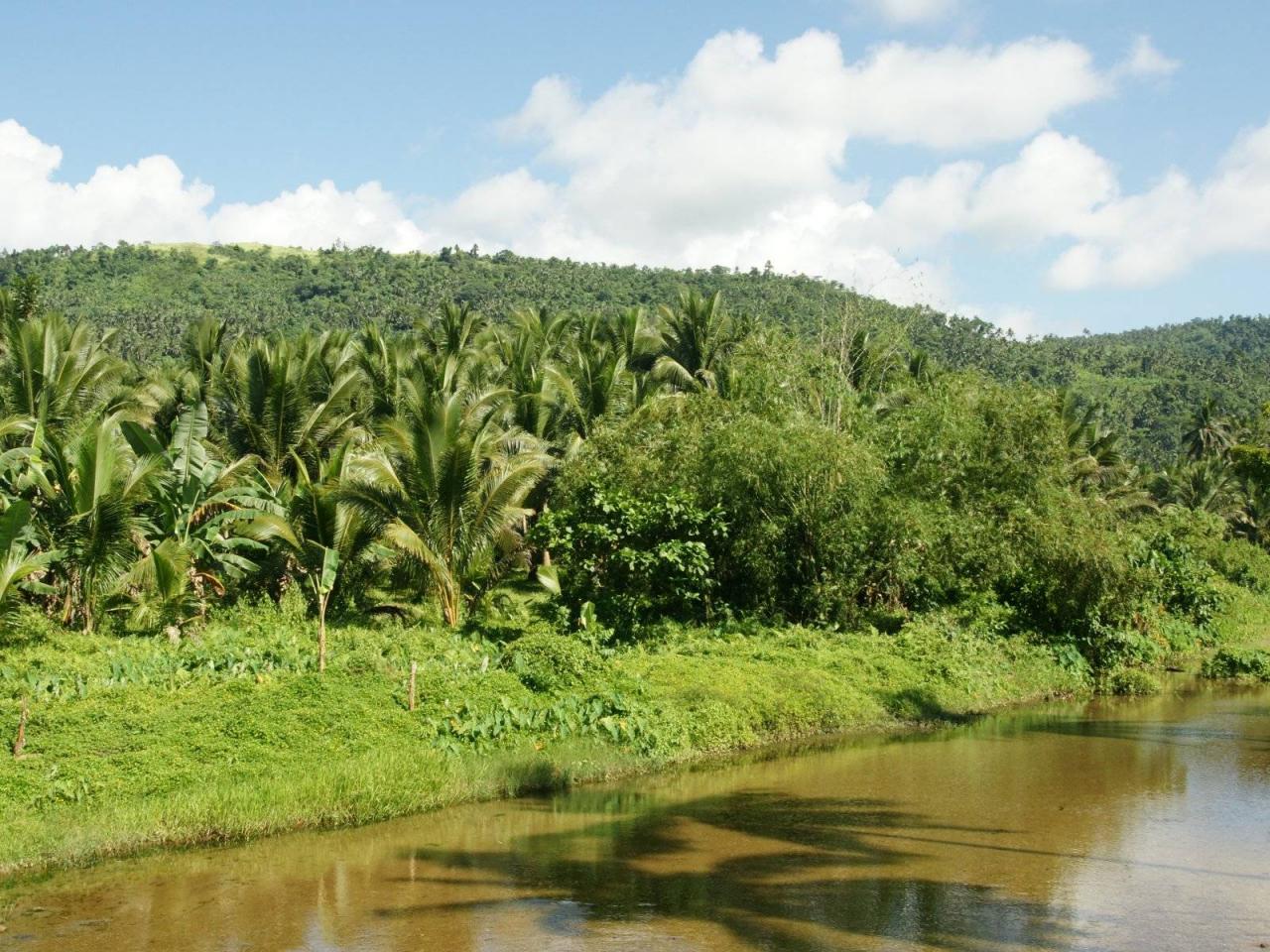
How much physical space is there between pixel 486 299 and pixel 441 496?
66.6m

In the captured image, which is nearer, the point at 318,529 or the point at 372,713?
the point at 372,713

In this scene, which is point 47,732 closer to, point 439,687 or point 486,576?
point 439,687

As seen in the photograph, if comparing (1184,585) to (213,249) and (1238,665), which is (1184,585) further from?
(213,249)

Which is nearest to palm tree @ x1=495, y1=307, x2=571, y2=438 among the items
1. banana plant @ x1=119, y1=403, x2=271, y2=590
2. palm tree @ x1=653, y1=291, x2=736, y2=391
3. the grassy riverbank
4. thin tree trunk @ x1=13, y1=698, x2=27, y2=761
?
palm tree @ x1=653, y1=291, x2=736, y2=391

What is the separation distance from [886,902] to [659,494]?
39.9 ft

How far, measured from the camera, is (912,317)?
96.1 ft

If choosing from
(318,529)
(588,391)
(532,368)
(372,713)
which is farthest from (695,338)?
(372,713)

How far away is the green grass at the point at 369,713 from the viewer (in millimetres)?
11469

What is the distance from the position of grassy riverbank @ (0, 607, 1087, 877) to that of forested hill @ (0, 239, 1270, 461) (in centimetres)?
5300

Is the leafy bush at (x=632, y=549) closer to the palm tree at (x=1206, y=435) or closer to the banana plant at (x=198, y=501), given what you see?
the banana plant at (x=198, y=501)

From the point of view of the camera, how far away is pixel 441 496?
19.8 metres

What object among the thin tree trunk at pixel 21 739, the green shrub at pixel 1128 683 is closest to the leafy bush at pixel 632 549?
the green shrub at pixel 1128 683

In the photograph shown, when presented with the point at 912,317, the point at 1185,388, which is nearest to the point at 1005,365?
the point at 1185,388

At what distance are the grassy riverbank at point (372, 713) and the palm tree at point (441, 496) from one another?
1.40 meters
